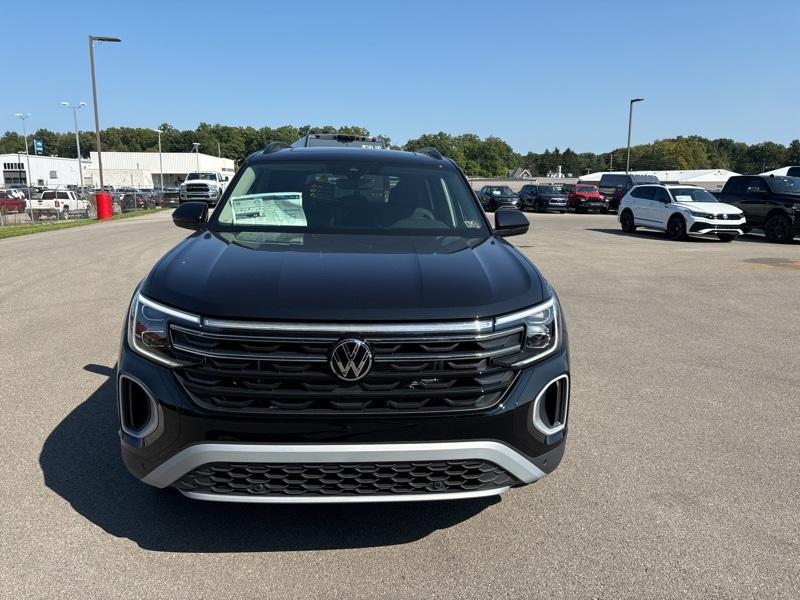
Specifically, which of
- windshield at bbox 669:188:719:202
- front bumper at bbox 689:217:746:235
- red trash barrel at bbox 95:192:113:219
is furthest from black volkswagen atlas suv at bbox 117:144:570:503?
red trash barrel at bbox 95:192:113:219

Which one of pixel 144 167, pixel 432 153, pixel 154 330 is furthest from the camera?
pixel 144 167

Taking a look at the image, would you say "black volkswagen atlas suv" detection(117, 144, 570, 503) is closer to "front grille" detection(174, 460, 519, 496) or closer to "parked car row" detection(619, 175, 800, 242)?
"front grille" detection(174, 460, 519, 496)

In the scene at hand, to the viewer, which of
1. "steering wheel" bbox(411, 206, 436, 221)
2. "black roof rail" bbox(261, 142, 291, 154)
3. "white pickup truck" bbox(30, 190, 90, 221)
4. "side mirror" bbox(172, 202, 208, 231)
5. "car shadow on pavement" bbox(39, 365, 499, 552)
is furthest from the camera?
"white pickup truck" bbox(30, 190, 90, 221)

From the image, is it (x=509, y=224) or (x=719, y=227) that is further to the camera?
(x=719, y=227)

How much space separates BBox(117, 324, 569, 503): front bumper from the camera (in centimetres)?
254

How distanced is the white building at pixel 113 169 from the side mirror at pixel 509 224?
3997 inches

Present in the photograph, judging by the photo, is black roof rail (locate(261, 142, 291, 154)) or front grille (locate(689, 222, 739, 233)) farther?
front grille (locate(689, 222, 739, 233))

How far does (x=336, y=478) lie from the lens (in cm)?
263

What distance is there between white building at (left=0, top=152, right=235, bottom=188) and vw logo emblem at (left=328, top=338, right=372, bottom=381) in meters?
103

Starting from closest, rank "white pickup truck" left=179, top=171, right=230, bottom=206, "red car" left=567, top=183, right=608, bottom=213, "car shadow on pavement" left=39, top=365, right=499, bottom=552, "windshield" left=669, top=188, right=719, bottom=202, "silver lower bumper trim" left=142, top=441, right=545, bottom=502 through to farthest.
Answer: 1. "silver lower bumper trim" left=142, top=441, right=545, bottom=502
2. "car shadow on pavement" left=39, top=365, right=499, bottom=552
3. "windshield" left=669, top=188, right=719, bottom=202
4. "red car" left=567, top=183, right=608, bottom=213
5. "white pickup truck" left=179, top=171, right=230, bottom=206

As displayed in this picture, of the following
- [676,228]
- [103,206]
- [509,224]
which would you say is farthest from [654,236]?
[103,206]

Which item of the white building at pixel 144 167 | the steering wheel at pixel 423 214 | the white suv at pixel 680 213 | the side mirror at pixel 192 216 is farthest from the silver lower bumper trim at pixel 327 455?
the white building at pixel 144 167

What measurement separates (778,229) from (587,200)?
762 inches

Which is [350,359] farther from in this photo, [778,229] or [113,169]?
[113,169]
